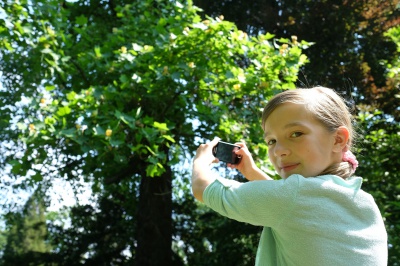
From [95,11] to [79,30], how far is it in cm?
214

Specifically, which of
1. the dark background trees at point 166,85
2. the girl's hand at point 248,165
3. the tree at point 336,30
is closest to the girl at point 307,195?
the girl's hand at point 248,165

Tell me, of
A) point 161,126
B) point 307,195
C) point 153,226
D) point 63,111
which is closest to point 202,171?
point 307,195

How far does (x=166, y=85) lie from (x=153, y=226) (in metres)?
3.14

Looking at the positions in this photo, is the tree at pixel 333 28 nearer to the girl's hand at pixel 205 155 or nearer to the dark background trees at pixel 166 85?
the dark background trees at pixel 166 85

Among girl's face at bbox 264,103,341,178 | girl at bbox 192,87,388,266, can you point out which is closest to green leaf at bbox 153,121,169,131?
girl at bbox 192,87,388,266

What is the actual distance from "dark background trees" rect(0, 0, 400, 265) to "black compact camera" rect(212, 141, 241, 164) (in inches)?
64.1

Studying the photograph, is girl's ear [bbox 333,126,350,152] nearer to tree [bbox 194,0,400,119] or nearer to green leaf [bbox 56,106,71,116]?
green leaf [bbox 56,106,71,116]

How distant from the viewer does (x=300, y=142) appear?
4.55 ft

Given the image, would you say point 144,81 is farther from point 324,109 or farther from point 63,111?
point 324,109

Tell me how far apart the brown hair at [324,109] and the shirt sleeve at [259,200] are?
0.65ft

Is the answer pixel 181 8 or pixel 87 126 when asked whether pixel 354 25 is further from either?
pixel 87 126

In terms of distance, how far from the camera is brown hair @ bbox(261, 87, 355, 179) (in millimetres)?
1417

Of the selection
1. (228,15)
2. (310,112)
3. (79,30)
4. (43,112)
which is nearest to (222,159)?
(310,112)

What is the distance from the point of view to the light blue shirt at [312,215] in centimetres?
127
